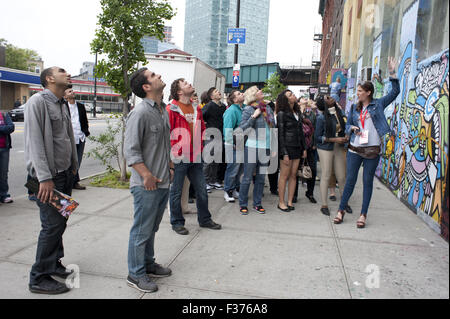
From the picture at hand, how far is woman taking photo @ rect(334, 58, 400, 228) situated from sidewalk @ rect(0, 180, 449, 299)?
74cm

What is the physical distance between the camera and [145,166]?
3.04 meters

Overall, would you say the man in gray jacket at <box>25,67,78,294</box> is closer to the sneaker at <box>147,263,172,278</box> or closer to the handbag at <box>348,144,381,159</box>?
the sneaker at <box>147,263,172,278</box>

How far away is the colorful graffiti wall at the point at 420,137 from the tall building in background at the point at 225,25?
28263 millimetres

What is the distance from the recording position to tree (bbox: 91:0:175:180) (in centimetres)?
710

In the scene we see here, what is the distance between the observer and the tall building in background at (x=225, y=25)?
41812 millimetres

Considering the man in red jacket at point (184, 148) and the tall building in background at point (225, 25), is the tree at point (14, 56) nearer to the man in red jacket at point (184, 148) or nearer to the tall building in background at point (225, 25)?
the tall building in background at point (225, 25)

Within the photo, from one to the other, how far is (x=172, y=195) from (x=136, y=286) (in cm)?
166

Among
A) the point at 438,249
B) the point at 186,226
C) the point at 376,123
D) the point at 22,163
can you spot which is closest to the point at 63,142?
the point at 186,226

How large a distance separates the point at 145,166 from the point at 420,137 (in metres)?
4.55

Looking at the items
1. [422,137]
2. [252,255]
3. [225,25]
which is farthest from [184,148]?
[225,25]

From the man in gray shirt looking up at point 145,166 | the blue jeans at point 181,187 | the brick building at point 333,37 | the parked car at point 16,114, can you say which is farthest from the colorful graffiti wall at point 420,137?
the parked car at point 16,114

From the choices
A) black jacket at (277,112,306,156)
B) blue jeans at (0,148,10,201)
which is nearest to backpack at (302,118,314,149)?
black jacket at (277,112,306,156)

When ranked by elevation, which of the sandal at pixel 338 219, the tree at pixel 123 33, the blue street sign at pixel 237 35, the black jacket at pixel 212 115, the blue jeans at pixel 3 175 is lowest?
the sandal at pixel 338 219
